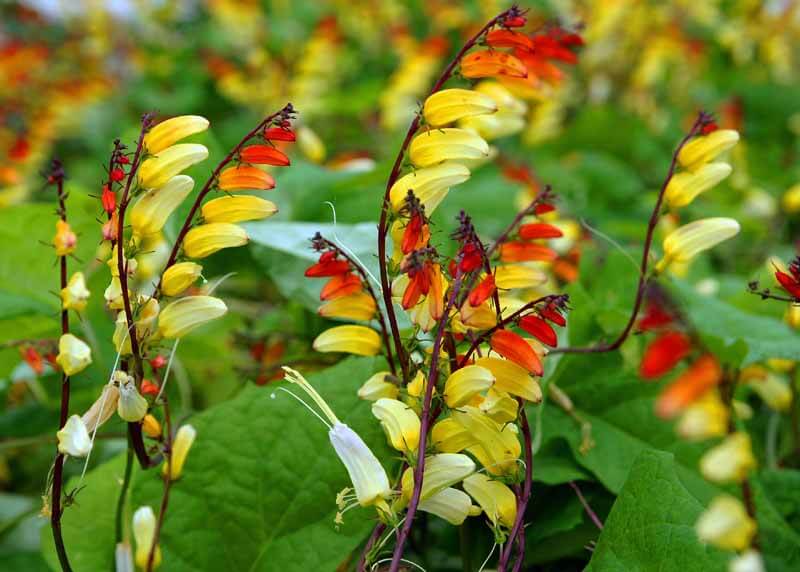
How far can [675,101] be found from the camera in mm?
2264

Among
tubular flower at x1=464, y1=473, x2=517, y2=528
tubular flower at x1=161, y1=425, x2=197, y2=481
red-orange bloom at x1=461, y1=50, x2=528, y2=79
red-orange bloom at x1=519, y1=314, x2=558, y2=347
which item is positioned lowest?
tubular flower at x1=464, y1=473, x2=517, y2=528

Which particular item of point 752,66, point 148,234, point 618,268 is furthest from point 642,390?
point 752,66

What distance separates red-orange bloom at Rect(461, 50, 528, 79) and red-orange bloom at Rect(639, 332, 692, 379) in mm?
275

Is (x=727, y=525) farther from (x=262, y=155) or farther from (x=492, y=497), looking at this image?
(x=262, y=155)

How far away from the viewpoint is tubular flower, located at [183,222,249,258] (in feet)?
1.87

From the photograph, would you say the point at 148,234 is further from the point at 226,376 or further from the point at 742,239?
the point at 742,239

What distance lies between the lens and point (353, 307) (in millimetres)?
594

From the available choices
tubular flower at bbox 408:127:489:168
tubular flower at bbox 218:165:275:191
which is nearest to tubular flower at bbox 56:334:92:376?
tubular flower at bbox 218:165:275:191

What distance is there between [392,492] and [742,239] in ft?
3.90

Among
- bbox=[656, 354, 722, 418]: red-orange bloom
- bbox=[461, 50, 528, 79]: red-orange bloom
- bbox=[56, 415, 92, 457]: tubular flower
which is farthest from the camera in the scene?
bbox=[461, 50, 528, 79]: red-orange bloom

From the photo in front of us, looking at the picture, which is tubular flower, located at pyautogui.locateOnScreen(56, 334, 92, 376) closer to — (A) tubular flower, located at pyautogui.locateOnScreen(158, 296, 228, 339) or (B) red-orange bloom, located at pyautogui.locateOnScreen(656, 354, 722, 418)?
(A) tubular flower, located at pyautogui.locateOnScreen(158, 296, 228, 339)

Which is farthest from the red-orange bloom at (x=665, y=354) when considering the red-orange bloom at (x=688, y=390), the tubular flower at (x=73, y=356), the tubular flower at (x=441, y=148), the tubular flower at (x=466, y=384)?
the tubular flower at (x=73, y=356)

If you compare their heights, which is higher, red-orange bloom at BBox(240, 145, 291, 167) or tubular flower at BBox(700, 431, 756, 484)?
red-orange bloom at BBox(240, 145, 291, 167)

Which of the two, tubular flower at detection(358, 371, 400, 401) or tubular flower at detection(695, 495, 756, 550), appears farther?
tubular flower at detection(358, 371, 400, 401)
